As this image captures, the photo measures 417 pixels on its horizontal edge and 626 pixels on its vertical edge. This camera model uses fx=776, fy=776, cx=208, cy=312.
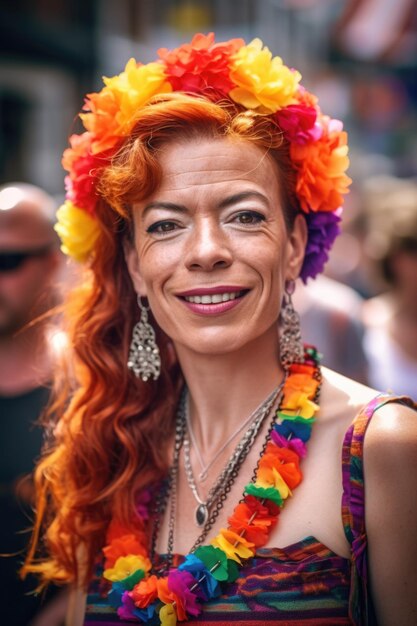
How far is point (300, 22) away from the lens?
20641mm

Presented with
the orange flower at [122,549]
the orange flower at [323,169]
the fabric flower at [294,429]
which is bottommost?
the orange flower at [122,549]

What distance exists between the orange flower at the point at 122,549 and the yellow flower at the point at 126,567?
2 cm

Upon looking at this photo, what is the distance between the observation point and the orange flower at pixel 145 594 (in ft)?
7.44

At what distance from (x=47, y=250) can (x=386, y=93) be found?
16179 millimetres

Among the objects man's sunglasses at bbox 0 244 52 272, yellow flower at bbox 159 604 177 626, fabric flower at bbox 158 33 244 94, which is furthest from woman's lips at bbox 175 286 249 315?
man's sunglasses at bbox 0 244 52 272

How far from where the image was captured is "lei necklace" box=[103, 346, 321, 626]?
2191 mm

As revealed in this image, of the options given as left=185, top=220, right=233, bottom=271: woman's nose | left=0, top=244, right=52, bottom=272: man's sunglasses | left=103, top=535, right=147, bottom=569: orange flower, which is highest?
left=0, top=244, right=52, bottom=272: man's sunglasses

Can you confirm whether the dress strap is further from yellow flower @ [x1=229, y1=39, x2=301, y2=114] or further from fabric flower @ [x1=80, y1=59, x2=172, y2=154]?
fabric flower @ [x1=80, y1=59, x2=172, y2=154]

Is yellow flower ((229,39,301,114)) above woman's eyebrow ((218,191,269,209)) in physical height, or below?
above

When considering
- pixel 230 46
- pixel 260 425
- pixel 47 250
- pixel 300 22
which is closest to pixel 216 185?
pixel 230 46

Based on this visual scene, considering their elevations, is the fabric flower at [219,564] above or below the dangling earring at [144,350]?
below

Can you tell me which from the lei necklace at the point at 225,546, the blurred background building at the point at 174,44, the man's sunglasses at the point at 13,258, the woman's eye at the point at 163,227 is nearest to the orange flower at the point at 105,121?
the woman's eye at the point at 163,227

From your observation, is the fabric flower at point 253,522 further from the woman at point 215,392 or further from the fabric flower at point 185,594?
the fabric flower at point 185,594

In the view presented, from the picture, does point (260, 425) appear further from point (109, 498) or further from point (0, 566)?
point (0, 566)
